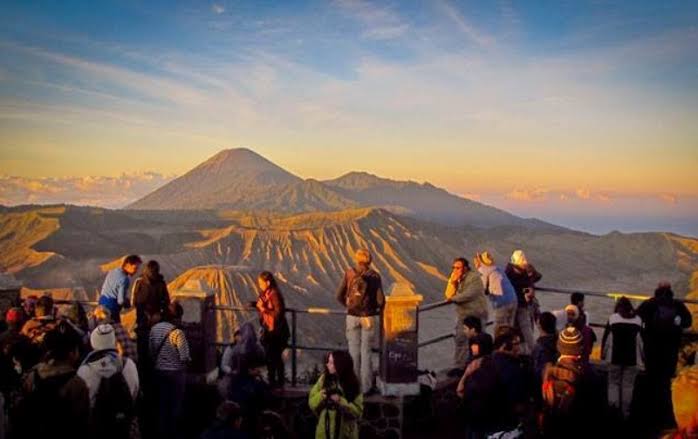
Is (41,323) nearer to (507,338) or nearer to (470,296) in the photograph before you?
(507,338)

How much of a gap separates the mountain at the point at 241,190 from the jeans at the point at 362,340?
339ft

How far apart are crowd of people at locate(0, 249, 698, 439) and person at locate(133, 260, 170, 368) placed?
A: 1 cm

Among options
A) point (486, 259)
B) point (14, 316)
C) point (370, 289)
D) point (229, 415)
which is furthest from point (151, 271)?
point (486, 259)

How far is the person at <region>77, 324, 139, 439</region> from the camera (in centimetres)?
460

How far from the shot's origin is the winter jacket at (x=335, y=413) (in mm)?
4961

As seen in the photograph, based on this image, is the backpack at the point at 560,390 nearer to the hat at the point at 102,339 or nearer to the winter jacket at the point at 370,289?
the winter jacket at the point at 370,289

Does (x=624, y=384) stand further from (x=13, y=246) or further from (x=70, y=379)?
(x=13, y=246)

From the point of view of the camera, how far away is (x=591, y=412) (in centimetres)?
423

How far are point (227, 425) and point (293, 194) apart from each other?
11994 centimetres

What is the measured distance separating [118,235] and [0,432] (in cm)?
7221

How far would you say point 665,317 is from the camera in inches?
266

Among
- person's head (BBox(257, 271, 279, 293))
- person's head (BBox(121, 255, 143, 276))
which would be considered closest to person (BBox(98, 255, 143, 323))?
person's head (BBox(121, 255, 143, 276))

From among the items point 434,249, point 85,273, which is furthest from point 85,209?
point 434,249

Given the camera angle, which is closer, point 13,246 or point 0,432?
point 0,432
